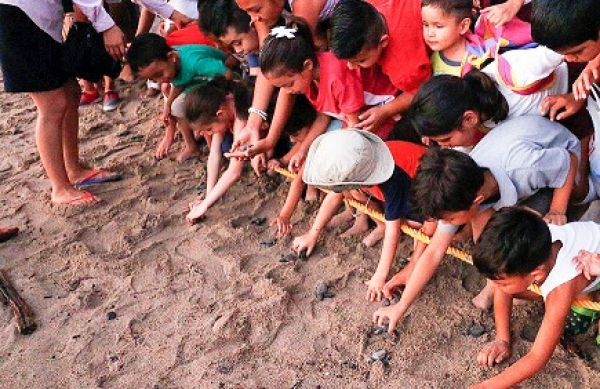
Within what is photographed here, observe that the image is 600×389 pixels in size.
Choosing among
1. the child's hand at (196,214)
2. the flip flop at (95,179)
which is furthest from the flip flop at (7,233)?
the child's hand at (196,214)

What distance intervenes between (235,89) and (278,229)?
0.83m

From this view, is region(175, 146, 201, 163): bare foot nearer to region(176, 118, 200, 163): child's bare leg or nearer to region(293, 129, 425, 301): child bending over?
region(176, 118, 200, 163): child's bare leg

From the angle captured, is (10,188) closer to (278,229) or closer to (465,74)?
(278,229)

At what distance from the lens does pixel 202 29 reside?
361 centimetres

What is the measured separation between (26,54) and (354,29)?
172cm

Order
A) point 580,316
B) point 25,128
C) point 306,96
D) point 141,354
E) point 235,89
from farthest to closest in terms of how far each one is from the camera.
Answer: point 25,128 → point 235,89 → point 306,96 → point 141,354 → point 580,316

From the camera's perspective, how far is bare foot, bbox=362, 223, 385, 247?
3.15 meters

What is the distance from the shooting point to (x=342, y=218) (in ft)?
11.0

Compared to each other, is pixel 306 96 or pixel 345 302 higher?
pixel 306 96

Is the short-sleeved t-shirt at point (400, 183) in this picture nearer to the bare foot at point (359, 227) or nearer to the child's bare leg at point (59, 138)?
the bare foot at point (359, 227)


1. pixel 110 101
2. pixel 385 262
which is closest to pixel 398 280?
pixel 385 262

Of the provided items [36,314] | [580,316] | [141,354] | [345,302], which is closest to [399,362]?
[345,302]

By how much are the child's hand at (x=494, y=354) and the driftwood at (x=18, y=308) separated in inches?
74.9

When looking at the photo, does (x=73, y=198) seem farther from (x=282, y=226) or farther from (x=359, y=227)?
(x=359, y=227)
